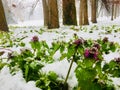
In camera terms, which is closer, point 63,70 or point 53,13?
point 63,70

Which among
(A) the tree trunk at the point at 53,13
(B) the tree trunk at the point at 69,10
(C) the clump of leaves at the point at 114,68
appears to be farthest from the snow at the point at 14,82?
(B) the tree trunk at the point at 69,10

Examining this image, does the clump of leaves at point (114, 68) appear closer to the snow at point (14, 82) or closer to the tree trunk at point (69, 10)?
the snow at point (14, 82)

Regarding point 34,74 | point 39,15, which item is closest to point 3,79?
point 34,74

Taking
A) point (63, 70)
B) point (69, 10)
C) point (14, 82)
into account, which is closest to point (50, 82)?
point (63, 70)

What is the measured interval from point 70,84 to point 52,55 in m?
0.94

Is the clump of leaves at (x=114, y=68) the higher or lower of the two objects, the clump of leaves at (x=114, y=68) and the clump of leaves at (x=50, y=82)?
the higher

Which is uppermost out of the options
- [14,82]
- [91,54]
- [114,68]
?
[91,54]

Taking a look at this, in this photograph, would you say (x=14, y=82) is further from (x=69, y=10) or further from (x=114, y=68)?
(x=69, y=10)

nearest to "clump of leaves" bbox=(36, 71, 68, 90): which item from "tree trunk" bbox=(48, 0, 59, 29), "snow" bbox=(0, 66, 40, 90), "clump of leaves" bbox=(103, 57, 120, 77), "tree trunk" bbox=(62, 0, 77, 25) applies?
"snow" bbox=(0, 66, 40, 90)

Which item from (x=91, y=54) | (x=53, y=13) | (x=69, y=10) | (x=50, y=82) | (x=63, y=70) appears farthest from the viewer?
(x=69, y=10)

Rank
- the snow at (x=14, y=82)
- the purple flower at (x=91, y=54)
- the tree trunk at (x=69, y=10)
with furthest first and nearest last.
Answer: the tree trunk at (x=69, y=10)
the snow at (x=14, y=82)
the purple flower at (x=91, y=54)

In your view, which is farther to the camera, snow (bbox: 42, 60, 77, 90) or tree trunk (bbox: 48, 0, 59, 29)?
tree trunk (bbox: 48, 0, 59, 29)

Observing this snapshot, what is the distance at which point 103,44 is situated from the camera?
382 centimetres

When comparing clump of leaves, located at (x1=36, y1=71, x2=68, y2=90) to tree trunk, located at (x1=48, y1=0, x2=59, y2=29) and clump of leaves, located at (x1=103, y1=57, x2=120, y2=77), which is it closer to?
clump of leaves, located at (x1=103, y1=57, x2=120, y2=77)
